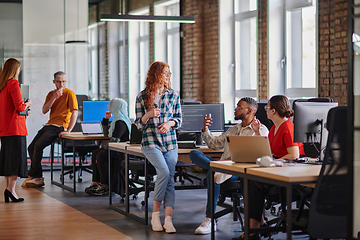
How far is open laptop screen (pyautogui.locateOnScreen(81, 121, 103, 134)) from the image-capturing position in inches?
247

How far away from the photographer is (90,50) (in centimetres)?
977

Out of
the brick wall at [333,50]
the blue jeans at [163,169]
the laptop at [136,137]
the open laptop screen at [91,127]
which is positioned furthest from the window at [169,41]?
the blue jeans at [163,169]

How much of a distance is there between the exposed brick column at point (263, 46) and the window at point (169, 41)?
252cm

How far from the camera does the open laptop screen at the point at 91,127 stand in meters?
6.29

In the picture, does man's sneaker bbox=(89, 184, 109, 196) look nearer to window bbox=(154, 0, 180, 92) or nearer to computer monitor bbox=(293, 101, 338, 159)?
computer monitor bbox=(293, 101, 338, 159)

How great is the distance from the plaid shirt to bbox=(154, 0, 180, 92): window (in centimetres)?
521

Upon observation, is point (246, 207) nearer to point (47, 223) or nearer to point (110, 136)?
point (47, 223)

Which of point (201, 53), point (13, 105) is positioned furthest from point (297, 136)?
point (201, 53)

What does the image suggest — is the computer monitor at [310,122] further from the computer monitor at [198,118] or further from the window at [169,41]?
the window at [169,41]

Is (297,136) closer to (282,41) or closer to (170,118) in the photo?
(170,118)

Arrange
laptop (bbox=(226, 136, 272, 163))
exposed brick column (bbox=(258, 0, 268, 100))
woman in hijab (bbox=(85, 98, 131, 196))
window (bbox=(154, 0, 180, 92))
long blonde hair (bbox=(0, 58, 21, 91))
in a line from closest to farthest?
laptop (bbox=(226, 136, 272, 163)) → long blonde hair (bbox=(0, 58, 21, 91)) → woman in hijab (bbox=(85, 98, 131, 196)) → exposed brick column (bbox=(258, 0, 268, 100)) → window (bbox=(154, 0, 180, 92))

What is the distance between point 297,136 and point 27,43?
638cm

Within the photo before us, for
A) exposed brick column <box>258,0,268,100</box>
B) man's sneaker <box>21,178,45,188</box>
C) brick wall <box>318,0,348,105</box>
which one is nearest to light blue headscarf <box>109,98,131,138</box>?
man's sneaker <box>21,178,45,188</box>

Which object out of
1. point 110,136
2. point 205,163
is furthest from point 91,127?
point 205,163
